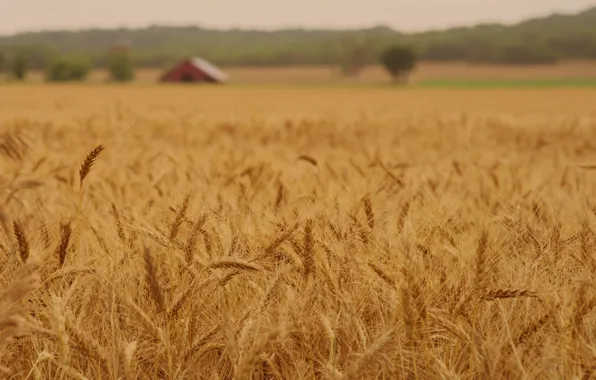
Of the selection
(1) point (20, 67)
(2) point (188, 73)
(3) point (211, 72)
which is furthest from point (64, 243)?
(1) point (20, 67)

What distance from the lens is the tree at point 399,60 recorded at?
67.6 meters

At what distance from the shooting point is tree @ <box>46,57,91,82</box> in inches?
2825

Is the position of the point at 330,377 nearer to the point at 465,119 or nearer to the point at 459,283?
the point at 459,283

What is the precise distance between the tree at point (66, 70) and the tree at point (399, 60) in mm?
30895

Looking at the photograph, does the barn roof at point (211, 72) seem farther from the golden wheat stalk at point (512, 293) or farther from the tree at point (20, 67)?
the golden wheat stalk at point (512, 293)

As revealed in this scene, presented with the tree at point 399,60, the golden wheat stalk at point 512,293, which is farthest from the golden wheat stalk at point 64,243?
the tree at point 399,60

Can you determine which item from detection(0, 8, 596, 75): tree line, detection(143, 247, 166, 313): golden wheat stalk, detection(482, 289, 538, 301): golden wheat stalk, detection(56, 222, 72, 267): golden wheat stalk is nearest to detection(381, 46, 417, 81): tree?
detection(0, 8, 596, 75): tree line

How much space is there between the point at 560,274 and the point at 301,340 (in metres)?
0.63

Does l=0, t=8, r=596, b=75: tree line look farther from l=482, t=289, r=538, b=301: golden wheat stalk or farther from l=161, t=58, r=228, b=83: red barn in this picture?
l=482, t=289, r=538, b=301: golden wheat stalk

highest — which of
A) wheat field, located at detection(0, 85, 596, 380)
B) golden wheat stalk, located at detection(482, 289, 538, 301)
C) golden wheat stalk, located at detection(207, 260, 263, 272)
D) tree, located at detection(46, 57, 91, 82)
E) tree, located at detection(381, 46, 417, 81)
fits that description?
golden wheat stalk, located at detection(207, 260, 263, 272)

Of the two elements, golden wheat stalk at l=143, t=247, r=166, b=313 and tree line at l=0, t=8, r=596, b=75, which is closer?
golden wheat stalk at l=143, t=247, r=166, b=313

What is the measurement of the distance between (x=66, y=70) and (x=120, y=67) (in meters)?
5.30

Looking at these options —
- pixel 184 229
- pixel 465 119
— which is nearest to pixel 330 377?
pixel 184 229

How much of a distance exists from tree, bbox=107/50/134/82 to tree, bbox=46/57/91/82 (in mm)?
2991
